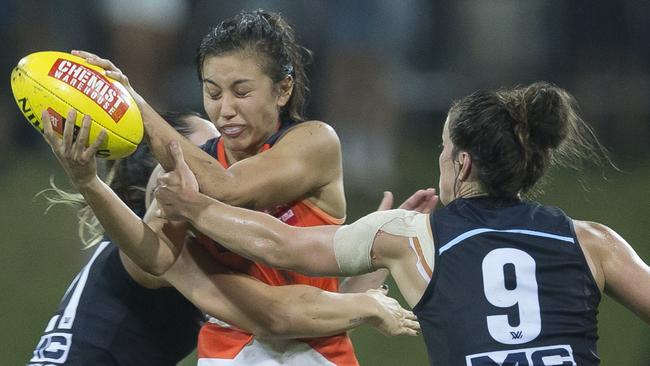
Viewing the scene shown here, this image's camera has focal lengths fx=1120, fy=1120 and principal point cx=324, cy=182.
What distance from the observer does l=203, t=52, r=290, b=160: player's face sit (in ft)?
11.4

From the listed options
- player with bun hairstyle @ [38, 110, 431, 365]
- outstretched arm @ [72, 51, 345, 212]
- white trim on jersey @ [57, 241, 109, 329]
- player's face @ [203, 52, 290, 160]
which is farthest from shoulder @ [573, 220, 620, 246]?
white trim on jersey @ [57, 241, 109, 329]

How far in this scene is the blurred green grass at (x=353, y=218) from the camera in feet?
20.0

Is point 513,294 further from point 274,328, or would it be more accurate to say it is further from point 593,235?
point 274,328

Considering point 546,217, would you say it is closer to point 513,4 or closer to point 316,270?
point 316,270

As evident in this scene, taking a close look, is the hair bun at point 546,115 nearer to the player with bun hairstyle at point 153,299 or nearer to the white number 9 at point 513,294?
the white number 9 at point 513,294

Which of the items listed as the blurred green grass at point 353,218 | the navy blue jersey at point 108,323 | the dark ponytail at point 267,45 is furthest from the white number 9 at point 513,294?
the blurred green grass at point 353,218

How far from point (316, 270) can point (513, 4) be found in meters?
7.40

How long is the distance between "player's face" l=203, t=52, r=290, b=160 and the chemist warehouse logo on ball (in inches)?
15.7

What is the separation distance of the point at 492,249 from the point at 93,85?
1186mm

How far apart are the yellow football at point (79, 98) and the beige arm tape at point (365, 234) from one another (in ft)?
2.18

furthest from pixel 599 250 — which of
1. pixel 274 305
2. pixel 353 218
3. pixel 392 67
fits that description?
pixel 392 67

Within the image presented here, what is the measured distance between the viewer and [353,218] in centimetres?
811

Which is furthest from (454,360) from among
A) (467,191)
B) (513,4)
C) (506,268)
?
(513,4)

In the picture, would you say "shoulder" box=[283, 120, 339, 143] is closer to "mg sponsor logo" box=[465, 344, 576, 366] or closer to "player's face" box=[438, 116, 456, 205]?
"player's face" box=[438, 116, 456, 205]
